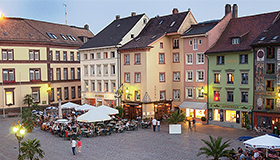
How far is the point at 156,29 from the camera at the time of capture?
44594 millimetres

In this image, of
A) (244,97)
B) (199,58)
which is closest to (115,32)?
(199,58)

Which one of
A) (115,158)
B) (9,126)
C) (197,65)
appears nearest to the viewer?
(115,158)

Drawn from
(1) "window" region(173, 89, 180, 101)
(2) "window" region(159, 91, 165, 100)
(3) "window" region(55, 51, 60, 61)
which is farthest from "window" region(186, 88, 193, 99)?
(3) "window" region(55, 51, 60, 61)

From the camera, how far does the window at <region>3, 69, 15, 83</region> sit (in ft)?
148

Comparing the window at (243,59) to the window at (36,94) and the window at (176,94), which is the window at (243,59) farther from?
the window at (36,94)

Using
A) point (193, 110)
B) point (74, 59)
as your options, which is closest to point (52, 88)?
point (74, 59)

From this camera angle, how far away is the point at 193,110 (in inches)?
1581

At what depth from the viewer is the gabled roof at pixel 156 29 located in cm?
4153

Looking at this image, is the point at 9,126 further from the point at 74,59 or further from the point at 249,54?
the point at 249,54

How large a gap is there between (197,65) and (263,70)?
29.5 ft

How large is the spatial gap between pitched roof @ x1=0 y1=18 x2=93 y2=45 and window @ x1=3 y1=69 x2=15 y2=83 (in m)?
4.87

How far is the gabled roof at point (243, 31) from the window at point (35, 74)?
27.7 m

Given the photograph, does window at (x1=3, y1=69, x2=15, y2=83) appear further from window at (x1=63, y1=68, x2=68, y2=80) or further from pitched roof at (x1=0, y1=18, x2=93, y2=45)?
window at (x1=63, y1=68, x2=68, y2=80)

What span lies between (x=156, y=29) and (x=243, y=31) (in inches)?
519
